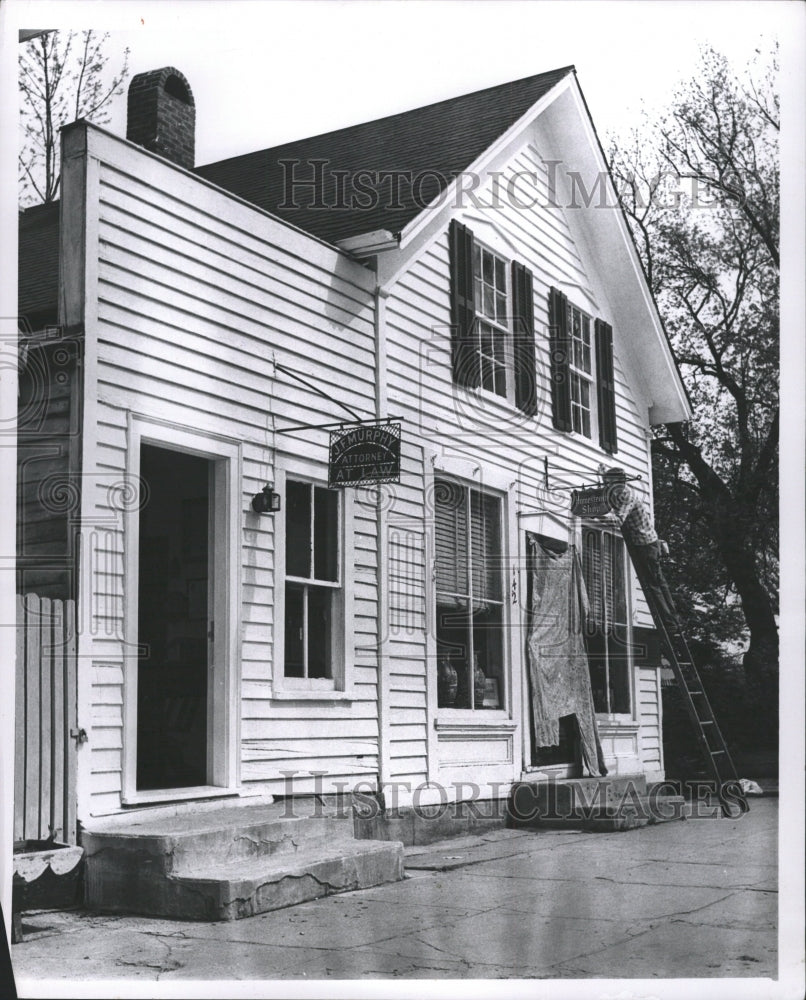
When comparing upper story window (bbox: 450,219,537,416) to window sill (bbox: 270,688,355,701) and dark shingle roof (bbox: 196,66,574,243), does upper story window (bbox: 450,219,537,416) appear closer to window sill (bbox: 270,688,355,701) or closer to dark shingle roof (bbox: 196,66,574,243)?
dark shingle roof (bbox: 196,66,574,243)

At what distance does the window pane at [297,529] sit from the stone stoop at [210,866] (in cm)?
143

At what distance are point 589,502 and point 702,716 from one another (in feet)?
5.69

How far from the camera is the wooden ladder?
21.9 ft

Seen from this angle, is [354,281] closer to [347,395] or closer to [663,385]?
[347,395]

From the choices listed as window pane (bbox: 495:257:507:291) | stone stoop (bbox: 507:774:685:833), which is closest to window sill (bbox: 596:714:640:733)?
stone stoop (bbox: 507:774:685:833)

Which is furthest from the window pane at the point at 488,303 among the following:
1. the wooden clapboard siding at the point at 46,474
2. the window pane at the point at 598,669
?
the wooden clapboard siding at the point at 46,474

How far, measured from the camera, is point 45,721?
5121 mm

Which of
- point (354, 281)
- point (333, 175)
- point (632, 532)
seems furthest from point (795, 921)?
point (333, 175)

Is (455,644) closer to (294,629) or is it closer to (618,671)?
(294,629)

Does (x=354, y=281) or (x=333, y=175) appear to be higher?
(x=333, y=175)

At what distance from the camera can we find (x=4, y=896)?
4754 mm

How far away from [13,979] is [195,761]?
1.91 m

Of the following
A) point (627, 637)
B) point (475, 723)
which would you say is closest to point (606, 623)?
point (627, 637)

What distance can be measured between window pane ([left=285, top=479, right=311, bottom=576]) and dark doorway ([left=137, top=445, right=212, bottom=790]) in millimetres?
452
